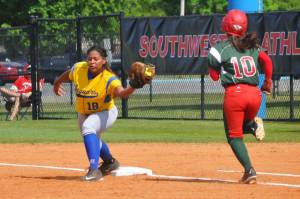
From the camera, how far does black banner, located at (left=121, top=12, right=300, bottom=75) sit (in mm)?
19219

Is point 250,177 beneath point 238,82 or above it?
beneath

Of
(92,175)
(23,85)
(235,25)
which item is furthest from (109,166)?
(23,85)

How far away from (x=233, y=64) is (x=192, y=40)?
10359mm

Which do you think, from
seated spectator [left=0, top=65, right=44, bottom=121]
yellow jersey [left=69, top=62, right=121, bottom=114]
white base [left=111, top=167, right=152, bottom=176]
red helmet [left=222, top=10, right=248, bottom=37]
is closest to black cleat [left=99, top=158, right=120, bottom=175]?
white base [left=111, top=167, right=152, bottom=176]

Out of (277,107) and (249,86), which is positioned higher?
(249,86)

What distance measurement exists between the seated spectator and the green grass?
2.50 ft

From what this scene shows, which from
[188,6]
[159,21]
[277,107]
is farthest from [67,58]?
[188,6]

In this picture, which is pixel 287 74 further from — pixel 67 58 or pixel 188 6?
pixel 188 6

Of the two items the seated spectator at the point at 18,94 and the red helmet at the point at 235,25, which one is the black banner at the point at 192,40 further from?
the red helmet at the point at 235,25

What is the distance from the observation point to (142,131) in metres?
18.5

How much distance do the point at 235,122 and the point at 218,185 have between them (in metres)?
0.76

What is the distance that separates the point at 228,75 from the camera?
33.0ft

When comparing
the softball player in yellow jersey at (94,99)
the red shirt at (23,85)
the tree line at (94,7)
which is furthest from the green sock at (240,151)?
the tree line at (94,7)

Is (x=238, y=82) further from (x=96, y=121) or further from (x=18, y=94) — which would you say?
(x=18, y=94)
